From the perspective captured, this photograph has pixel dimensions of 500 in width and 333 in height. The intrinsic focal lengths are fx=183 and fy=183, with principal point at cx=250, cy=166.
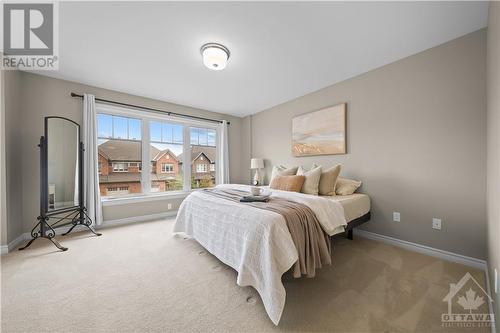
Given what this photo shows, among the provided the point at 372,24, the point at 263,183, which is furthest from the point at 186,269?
the point at 372,24

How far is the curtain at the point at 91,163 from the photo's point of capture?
3094 millimetres

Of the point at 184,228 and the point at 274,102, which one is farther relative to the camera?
the point at 274,102

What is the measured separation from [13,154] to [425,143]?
5.47 meters

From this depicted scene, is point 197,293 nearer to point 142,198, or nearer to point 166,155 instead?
Answer: point 142,198

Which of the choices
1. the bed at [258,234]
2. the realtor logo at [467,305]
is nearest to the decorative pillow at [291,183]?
the bed at [258,234]

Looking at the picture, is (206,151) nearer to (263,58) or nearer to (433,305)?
(263,58)

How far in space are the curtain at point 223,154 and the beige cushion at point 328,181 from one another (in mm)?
2650

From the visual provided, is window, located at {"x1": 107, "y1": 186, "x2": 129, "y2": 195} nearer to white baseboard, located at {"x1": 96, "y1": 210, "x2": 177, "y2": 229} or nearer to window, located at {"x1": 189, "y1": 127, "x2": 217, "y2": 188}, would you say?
white baseboard, located at {"x1": 96, "y1": 210, "x2": 177, "y2": 229}

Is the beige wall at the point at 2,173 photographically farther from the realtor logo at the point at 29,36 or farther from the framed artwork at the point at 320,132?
the framed artwork at the point at 320,132

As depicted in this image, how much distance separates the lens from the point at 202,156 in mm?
4695

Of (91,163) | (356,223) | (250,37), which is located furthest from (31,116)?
(356,223)

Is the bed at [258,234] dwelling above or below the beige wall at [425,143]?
below

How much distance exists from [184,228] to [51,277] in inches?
53.5

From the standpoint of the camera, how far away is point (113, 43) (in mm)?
2125
